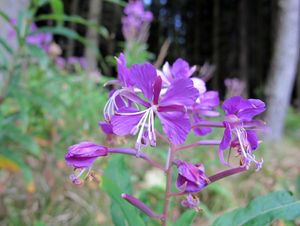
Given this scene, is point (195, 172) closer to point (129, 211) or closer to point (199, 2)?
point (129, 211)

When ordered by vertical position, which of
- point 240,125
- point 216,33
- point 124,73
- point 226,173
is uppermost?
point 124,73

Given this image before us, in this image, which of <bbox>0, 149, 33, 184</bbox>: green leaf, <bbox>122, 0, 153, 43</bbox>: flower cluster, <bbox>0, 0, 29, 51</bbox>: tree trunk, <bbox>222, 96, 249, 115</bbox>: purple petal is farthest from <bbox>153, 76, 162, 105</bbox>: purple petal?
<bbox>122, 0, 153, 43</bbox>: flower cluster

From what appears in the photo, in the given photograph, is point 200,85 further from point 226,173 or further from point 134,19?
point 134,19

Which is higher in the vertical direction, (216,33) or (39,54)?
(39,54)

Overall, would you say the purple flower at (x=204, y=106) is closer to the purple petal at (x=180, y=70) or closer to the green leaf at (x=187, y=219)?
the purple petal at (x=180, y=70)

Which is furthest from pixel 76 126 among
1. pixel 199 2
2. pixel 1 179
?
pixel 199 2

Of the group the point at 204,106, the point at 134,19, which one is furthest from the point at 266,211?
the point at 134,19

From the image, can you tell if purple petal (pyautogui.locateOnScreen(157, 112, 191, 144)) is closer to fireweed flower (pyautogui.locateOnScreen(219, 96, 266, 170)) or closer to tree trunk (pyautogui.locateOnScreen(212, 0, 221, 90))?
fireweed flower (pyautogui.locateOnScreen(219, 96, 266, 170))

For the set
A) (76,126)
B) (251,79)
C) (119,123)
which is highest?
(119,123)
